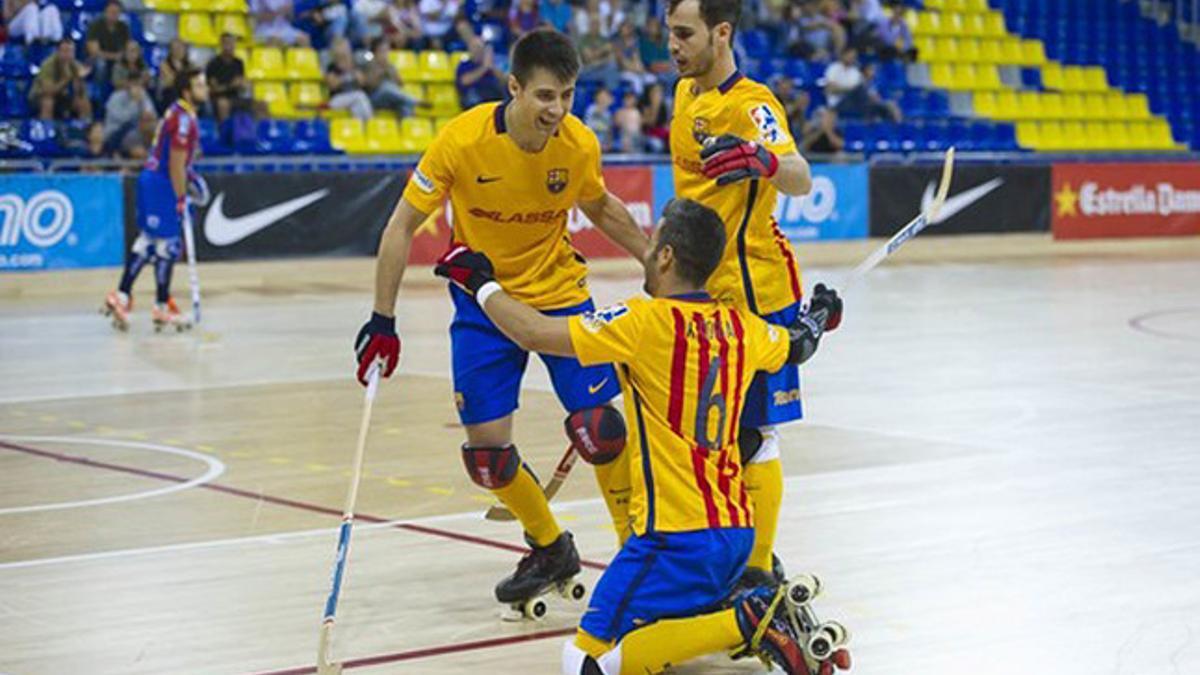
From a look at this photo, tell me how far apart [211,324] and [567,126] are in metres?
11.2

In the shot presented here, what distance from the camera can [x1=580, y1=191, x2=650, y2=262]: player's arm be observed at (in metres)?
7.43

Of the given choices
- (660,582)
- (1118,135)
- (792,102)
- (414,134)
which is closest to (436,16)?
(414,134)

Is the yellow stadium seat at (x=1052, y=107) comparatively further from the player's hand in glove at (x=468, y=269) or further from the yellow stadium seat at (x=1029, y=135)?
the player's hand in glove at (x=468, y=269)

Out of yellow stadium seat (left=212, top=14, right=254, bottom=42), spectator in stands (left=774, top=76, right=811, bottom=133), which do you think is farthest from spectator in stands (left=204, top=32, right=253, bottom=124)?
spectator in stands (left=774, top=76, right=811, bottom=133)

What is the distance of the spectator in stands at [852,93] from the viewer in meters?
28.7

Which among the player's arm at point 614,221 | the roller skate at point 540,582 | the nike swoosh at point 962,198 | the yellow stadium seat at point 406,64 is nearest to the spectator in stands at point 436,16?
the yellow stadium seat at point 406,64

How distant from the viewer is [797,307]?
731cm

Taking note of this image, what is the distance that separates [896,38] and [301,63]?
9.91 meters

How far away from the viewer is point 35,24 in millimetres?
22531

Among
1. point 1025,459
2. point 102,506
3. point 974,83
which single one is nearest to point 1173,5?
point 974,83

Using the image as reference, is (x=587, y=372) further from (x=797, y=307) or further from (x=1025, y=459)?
(x=1025, y=459)

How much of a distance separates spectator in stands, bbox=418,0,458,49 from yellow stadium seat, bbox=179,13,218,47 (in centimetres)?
275

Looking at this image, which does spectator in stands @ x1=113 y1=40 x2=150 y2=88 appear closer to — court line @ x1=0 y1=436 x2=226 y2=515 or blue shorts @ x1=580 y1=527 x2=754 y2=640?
court line @ x1=0 y1=436 x2=226 y2=515

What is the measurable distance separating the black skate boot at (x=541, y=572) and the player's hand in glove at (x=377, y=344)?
90 cm
